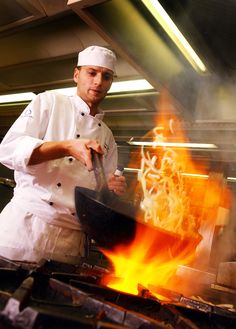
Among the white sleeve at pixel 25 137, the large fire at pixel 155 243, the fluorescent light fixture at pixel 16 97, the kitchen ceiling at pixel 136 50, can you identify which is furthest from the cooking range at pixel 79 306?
the fluorescent light fixture at pixel 16 97

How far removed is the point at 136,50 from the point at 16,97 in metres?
2.92

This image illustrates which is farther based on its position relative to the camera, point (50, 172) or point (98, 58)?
point (98, 58)

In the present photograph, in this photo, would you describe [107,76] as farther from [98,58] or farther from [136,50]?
[136,50]

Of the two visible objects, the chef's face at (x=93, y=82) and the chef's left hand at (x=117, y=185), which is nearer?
the chef's left hand at (x=117, y=185)

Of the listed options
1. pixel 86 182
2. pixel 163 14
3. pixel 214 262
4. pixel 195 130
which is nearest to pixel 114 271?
pixel 86 182

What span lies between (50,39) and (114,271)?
2.04 meters

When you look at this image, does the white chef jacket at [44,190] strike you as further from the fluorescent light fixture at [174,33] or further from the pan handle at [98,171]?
the fluorescent light fixture at [174,33]

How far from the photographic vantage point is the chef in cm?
152

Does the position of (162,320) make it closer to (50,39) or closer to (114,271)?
(114,271)

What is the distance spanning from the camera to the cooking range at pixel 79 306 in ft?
1.88

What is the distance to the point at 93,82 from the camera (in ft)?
6.02

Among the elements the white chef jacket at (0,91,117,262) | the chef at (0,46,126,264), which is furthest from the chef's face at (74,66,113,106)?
the white chef jacket at (0,91,117,262)

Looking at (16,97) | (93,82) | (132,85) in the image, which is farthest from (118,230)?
(16,97)

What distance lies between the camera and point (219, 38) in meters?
1.72
